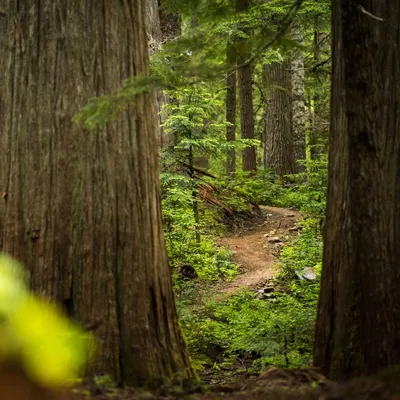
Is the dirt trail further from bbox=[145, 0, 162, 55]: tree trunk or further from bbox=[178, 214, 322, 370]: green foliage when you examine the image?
bbox=[145, 0, 162, 55]: tree trunk

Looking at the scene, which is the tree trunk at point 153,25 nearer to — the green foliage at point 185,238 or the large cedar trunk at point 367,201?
the green foliage at point 185,238

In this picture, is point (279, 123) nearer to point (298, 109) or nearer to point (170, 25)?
point (298, 109)

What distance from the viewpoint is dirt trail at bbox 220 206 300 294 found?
10.1 meters

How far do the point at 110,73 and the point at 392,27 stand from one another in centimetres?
231

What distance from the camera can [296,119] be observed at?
1609 cm

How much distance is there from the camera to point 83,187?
13.5 feet

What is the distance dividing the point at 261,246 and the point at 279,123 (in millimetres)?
6708

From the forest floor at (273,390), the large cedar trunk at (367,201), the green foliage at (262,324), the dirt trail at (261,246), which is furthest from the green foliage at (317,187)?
the forest floor at (273,390)

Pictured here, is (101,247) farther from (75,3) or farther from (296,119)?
(296,119)

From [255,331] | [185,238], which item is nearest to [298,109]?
[185,238]

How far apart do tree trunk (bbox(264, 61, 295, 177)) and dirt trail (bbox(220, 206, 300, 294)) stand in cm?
320

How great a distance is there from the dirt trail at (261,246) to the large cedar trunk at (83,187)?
541 cm

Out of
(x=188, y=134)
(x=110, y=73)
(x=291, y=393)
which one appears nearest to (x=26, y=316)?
(x=291, y=393)

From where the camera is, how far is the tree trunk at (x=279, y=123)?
17375 mm
